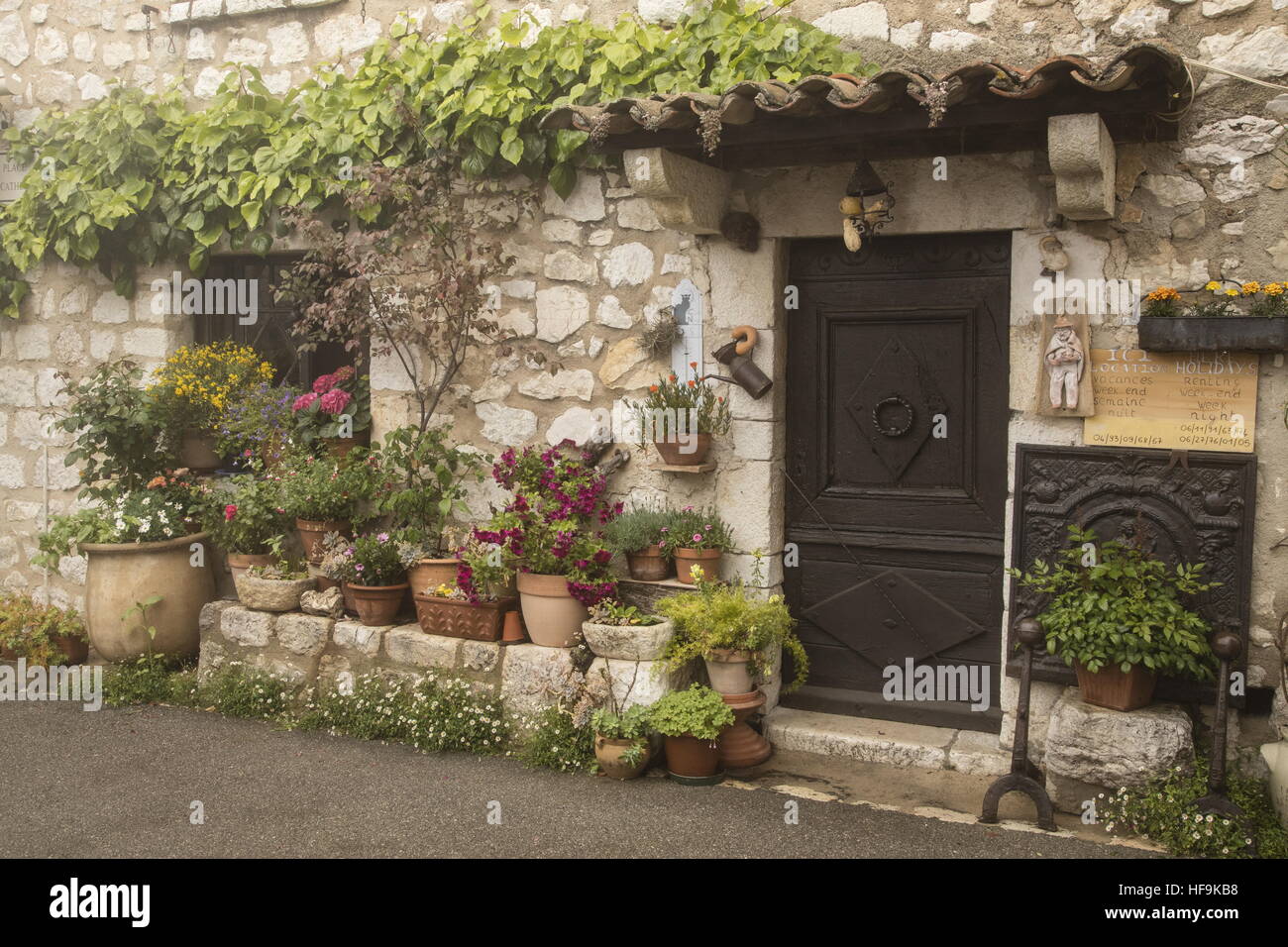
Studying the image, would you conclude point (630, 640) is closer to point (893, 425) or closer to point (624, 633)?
point (624, 633)

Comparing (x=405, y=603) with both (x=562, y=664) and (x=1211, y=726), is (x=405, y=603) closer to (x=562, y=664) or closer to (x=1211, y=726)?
(x=562, y=664)

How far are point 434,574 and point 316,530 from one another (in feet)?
2.64

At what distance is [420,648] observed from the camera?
5.26 meters

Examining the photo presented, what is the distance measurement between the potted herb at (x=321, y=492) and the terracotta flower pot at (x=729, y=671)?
2.00m

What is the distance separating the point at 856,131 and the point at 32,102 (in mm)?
5372

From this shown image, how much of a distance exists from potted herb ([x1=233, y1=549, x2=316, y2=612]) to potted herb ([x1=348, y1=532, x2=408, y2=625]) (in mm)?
364

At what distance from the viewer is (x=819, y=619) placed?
510 centimetres

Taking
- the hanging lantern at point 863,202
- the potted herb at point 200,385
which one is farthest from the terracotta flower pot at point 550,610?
the potted herb at point 200,385

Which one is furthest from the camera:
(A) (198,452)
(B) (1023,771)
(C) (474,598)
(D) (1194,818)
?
(A) (198,452)

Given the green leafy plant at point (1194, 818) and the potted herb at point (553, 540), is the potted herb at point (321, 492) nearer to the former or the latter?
the potted herb at point (553, 540)

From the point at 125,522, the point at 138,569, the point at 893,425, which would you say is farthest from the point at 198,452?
the point at 893,425

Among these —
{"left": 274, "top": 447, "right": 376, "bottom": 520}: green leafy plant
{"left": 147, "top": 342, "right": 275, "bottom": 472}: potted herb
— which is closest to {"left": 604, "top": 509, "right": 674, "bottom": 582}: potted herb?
{"left": 274, "top": 447, "right": 376, "bottom": 520}: green leafy plant

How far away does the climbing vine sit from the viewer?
4824 millimetres

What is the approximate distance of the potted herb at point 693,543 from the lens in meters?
4.93
